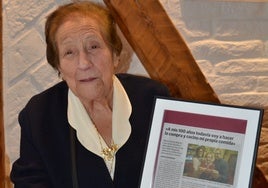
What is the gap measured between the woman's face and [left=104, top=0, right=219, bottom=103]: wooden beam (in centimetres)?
13

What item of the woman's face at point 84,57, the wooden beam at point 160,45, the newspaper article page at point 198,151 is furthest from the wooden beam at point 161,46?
the newspaper article page at point 198,151

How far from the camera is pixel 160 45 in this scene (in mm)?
1284

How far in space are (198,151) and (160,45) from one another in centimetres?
39

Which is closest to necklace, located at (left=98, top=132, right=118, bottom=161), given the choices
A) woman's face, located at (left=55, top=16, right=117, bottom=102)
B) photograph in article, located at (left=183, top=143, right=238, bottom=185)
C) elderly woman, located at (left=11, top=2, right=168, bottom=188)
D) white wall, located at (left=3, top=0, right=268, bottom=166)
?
elderly woman, located at (left=11, top=2, right=168, bottom=188)

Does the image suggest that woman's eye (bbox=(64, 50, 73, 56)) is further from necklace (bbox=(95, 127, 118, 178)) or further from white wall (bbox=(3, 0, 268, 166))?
white wall (bbox=(3, 0, 268, 166))

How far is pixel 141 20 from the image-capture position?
127 cm

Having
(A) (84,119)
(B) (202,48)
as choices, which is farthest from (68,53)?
(B) (202,48)

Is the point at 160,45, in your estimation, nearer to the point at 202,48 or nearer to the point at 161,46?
the point at 161,46

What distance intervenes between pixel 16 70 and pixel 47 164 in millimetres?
519

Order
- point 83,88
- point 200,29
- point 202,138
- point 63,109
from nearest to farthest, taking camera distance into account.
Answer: point 202,138, point 83,88, point 63,109, point 200,29

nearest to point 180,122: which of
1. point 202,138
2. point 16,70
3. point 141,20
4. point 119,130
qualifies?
point 202,138

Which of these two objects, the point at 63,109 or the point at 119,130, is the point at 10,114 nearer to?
the point at 63,109

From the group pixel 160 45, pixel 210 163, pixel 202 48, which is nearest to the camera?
pixel 210 163

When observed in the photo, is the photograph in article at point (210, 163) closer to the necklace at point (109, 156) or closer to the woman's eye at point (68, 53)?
A: the necklace at point (109, 156)
